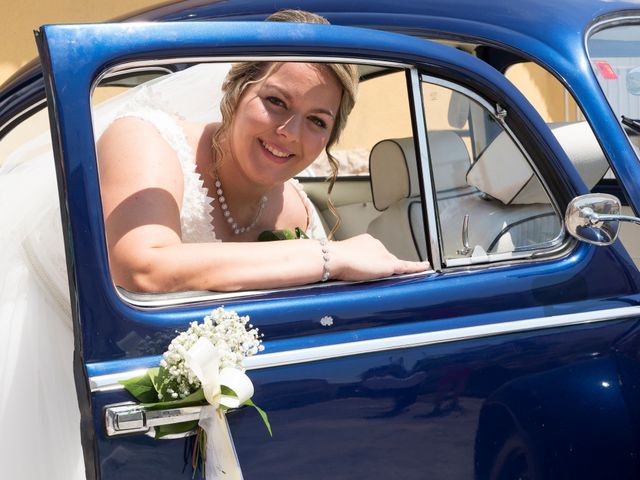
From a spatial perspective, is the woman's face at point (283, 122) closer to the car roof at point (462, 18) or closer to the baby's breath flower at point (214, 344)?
the car roof at point (462, 18)

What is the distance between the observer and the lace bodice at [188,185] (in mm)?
2361

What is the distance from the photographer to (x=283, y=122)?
2.43 m

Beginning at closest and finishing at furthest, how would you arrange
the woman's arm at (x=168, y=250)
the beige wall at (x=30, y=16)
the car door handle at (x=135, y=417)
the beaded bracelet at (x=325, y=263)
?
the car door handle at (x=135, y=417) → the woman's arm at (x=168, y=250) → the beaded bracelet at (x=325, y=263) → the beige wall at (x=30, y=16)

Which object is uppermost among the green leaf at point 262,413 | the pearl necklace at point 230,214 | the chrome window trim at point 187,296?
the pearl necklace at point 230,214

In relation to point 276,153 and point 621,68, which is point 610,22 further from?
point 276,153

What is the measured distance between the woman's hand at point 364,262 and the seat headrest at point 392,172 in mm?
203

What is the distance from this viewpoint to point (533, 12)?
273 centimetres

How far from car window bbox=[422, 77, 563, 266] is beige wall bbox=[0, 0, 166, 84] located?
5.05m

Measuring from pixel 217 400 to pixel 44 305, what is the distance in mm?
564

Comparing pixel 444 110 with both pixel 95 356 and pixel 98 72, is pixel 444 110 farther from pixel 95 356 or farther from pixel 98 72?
pixel 95 356

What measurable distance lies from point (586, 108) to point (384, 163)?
57cm

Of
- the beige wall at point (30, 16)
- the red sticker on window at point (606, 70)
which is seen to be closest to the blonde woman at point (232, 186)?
the red sticker on window at point (606, 70)

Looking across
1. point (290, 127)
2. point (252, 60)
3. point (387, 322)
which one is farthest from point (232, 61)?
point (387, 322)

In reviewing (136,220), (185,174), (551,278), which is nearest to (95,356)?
(136,220)
